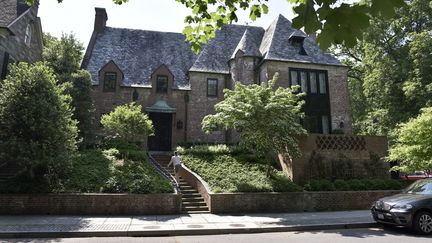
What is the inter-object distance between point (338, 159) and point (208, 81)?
1281 centimetres

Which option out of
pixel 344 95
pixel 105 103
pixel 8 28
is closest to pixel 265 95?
pixel 344 95

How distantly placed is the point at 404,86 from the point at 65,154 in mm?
23643

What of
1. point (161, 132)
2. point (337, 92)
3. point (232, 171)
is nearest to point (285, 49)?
point (337, 92)

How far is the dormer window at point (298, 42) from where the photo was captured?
25.5 m

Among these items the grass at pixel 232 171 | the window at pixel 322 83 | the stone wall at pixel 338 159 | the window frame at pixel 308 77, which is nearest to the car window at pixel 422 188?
the grass at pixel 232 171

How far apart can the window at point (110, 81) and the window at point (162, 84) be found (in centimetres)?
322

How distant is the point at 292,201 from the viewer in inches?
559

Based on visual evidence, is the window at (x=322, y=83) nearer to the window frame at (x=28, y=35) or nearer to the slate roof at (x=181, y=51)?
the slate roof at (x=181, y=51)

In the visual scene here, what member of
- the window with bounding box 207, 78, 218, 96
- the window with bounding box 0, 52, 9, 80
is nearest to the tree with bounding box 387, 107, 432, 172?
the window with bounding box 207, 78, 218, 96

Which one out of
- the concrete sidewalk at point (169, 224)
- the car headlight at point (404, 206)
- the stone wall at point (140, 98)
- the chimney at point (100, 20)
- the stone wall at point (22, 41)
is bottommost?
the concrete sidewalk at point (169, 224)

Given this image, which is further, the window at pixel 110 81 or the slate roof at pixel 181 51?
the slate roof at pixel 181 51

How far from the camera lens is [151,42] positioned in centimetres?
2945

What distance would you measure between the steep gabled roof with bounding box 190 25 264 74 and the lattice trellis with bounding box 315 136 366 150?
1170cm

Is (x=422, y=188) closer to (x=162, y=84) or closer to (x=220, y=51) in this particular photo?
(x=162, y=84)
